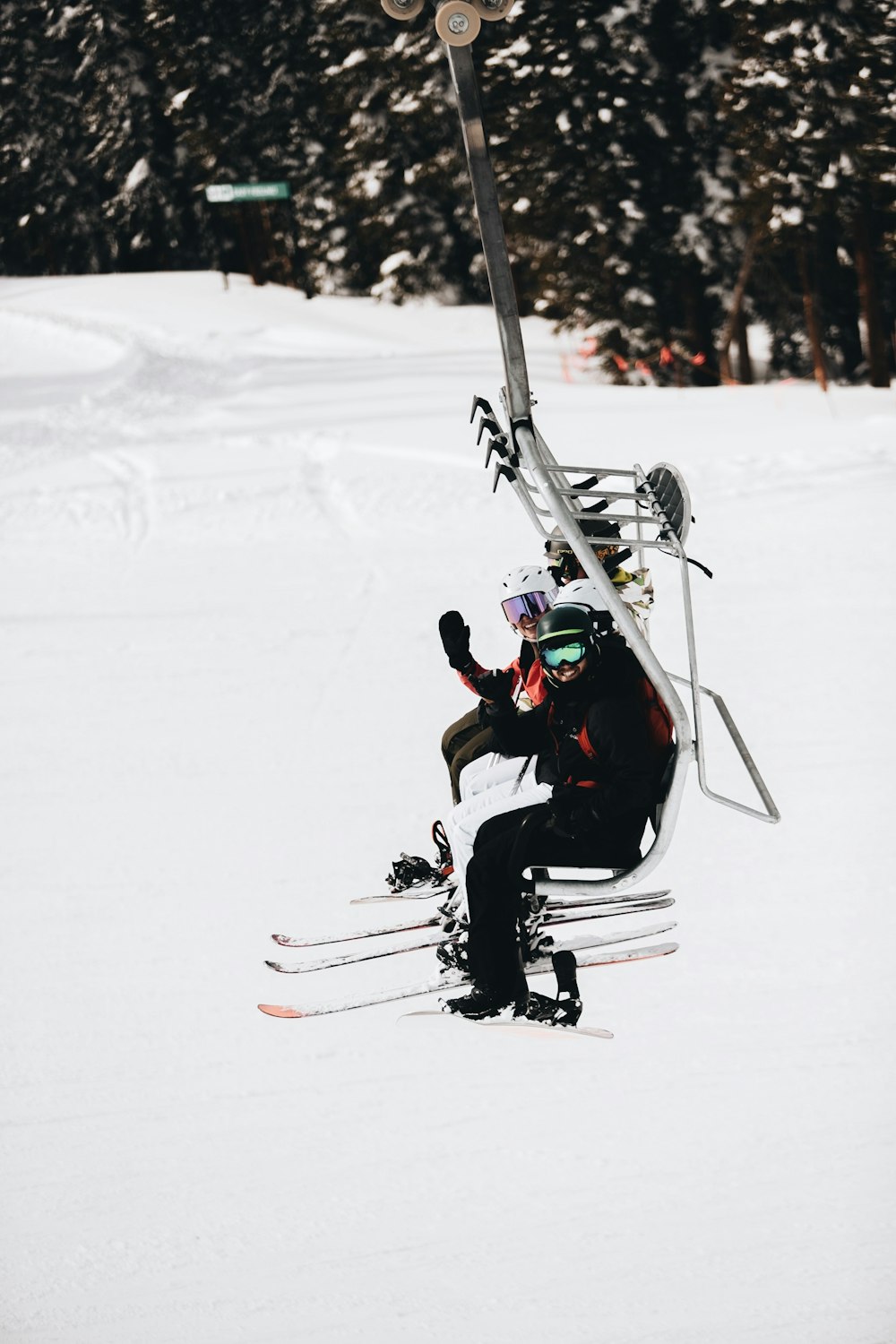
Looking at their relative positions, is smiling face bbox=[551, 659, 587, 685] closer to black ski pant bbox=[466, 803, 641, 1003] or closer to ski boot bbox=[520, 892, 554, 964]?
black ski pant bbox=[466, 803, 641, 1003]

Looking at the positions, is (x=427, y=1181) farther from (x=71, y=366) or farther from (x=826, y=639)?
(x=71, y=366)

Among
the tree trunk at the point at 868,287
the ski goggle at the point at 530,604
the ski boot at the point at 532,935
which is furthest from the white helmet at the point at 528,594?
the tree trunk at the point at 868,287

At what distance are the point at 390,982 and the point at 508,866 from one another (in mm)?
1132

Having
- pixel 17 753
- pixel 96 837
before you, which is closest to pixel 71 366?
pixel 17 753

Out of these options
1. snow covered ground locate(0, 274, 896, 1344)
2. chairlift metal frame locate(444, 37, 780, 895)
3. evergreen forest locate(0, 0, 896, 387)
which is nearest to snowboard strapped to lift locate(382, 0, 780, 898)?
chairlift metal frame locate(444, 37, 780, 895)

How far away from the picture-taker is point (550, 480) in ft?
11.2

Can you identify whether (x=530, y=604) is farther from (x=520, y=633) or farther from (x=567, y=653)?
(x=567, y=653)

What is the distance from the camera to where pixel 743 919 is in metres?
4.99

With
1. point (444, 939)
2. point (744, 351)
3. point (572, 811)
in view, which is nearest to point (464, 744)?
point (444, 939)

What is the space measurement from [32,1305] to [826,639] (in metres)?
6.27

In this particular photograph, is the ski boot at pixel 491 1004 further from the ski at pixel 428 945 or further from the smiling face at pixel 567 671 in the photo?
the smiling face at pixel 567 671

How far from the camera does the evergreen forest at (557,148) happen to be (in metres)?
17.6

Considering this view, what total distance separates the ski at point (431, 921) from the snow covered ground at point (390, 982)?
0.13m

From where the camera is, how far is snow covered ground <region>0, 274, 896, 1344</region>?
3545 millimetres
